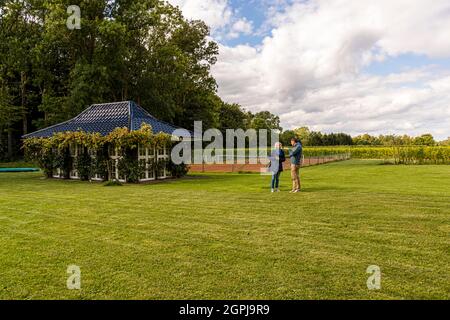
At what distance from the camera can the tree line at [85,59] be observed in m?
30.0

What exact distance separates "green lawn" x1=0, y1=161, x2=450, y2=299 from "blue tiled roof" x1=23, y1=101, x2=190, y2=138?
856 centimetres

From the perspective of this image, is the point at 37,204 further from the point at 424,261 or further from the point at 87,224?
the point at 424,261

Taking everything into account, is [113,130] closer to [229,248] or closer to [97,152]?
[97,152]

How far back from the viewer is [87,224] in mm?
8297

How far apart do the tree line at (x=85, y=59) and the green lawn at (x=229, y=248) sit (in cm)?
2234

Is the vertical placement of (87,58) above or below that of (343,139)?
above

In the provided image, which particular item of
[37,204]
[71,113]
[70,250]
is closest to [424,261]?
[70,250]

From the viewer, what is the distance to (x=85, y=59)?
31328 millimetres

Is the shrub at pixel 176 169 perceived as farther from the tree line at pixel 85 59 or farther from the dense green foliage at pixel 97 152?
the tree line at pixel 85 59

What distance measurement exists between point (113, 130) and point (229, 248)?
13.8 m

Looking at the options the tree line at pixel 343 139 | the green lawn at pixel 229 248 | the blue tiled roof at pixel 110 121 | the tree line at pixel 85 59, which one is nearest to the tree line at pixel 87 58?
the tree line at pixel 85 59

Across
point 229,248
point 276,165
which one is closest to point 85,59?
point 276,165

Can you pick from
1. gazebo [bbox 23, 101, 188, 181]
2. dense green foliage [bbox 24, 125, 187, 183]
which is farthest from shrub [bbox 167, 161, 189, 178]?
gazebo [bbox 23, 101, 188, 181]

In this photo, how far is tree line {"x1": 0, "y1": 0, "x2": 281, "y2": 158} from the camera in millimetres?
29984
